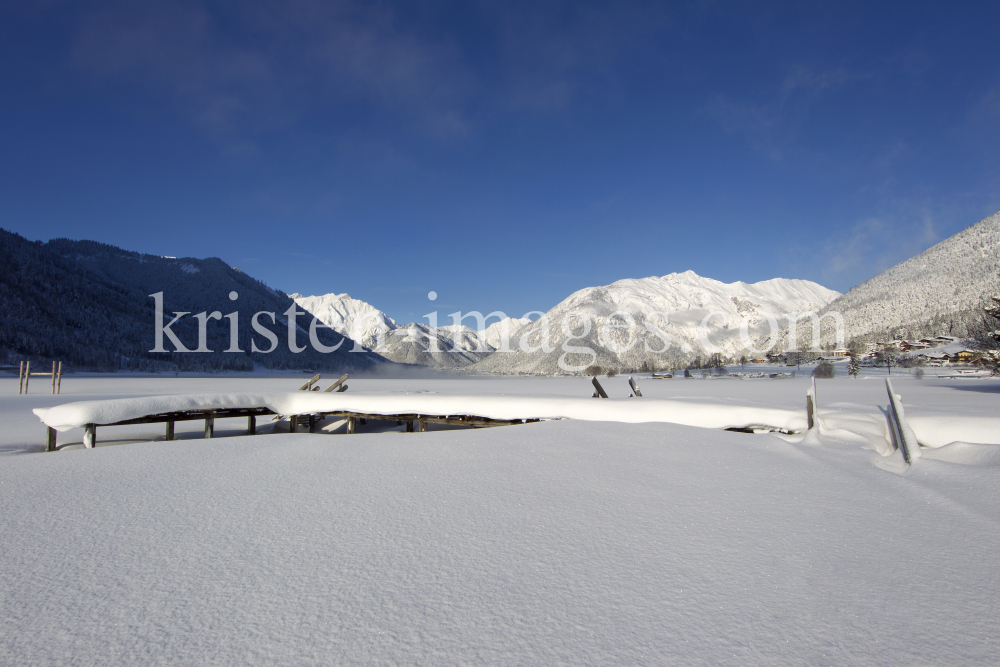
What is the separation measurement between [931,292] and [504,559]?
146 meters

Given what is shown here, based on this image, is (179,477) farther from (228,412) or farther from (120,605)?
(228,412)

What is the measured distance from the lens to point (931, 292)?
110750 mm

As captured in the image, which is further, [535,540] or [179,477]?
[179,477]

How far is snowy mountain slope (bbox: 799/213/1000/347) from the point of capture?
97312 mm

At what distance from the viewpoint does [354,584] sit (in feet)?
10.6

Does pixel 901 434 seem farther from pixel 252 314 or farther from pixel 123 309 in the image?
pixel 252 314

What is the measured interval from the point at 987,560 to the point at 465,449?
5716 mm

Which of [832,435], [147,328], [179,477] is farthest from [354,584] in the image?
[147,328]

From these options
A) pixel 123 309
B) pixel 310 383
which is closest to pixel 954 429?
pixel 310 383

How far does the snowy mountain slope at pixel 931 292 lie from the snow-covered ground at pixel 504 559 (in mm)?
112383

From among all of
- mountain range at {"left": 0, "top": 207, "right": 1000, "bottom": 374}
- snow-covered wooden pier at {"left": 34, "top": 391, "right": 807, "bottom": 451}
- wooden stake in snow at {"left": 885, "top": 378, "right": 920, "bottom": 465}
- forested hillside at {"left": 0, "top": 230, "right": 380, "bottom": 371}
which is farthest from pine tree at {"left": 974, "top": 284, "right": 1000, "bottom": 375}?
forested hillside at {"left": 0, "top": 230, "right": 380, "bottom": 371}

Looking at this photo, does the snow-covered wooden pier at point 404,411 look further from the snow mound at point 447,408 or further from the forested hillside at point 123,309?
the forested hillside at point 123,309

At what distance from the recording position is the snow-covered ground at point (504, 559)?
2562mm

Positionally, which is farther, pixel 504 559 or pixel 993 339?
pixel 993 339
